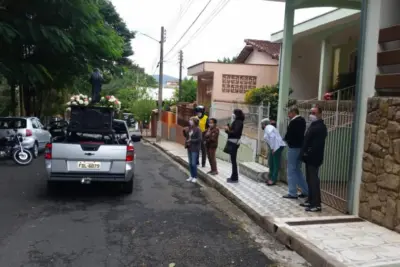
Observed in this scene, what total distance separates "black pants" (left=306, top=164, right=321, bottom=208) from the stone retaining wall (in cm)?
68

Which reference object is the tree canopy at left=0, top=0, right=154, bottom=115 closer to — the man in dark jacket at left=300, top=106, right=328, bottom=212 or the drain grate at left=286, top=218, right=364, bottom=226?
the man in dark jacket at left=300, top=106, right=328, bottom=212

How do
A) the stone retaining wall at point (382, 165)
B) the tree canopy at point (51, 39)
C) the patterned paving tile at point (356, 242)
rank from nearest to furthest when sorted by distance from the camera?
the patterned paving tile at point (356, 242)
the stone retaining wall at point (382, 165)
the tree canopy at point (51, 39)

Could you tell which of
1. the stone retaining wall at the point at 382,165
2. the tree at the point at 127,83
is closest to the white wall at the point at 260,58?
the stone retaining wall at the point at 382,165

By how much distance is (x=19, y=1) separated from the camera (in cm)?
1245

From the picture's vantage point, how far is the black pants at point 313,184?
6441mm

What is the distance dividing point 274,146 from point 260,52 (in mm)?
17674

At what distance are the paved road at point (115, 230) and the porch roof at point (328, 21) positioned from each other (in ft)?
22.6

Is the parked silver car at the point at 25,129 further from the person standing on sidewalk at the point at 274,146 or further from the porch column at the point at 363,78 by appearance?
the porch column at the point at 363,78

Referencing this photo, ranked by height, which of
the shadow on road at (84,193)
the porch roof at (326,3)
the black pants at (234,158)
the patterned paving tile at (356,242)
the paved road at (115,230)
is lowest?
the shadow on road at (84,193)

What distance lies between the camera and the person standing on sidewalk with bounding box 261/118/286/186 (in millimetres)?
8461

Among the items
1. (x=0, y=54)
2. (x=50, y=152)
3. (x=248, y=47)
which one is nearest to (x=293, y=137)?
(x=50, y=152)

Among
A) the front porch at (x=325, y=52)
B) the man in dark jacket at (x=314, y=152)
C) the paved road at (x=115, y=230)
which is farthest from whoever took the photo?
the front porch at (x=325, y=52)

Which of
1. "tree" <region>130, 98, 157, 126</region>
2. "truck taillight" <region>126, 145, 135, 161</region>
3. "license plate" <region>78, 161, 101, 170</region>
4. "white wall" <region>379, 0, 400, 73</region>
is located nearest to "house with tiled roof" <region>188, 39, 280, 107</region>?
"truck taillight" <region>126, 145, 135, 161</region>

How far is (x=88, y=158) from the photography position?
24.6 ft
